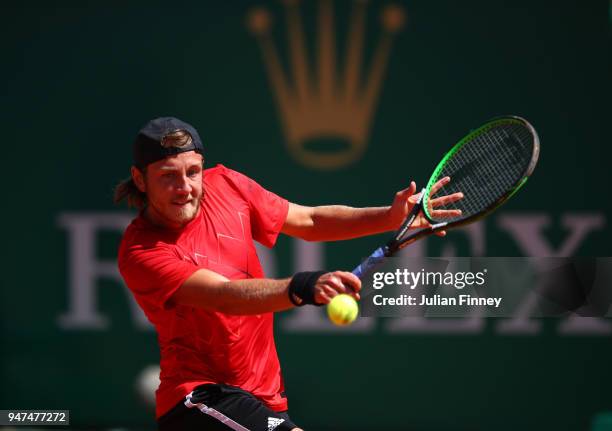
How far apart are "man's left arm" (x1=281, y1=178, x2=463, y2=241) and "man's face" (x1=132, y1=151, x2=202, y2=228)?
20.8 inches

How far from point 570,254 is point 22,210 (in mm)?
3310

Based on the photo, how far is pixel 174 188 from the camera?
130 inches

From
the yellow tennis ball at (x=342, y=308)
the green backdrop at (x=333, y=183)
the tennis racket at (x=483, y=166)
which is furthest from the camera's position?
the green backdrop at (x=333, y=183)

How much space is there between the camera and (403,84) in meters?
5.93

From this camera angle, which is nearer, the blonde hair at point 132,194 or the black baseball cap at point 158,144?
the black baseball cap at point 158,144

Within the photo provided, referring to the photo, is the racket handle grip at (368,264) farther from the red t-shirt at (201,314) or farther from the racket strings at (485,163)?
the racket strings at (485,163)

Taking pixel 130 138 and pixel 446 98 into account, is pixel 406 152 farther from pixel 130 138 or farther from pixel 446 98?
pixel 130 138

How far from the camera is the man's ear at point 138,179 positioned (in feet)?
11.2

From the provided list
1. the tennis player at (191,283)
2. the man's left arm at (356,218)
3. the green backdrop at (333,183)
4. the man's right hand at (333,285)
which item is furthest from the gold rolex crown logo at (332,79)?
the man's right hand at (333,285)

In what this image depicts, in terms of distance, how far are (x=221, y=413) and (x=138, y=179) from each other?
0.85 meters

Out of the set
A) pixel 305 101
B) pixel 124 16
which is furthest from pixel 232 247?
pixel 124 16

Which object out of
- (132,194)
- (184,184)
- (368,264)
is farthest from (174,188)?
(368,264)

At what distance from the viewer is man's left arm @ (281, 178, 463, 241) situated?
3643mm

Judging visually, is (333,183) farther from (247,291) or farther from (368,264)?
(247,291)
